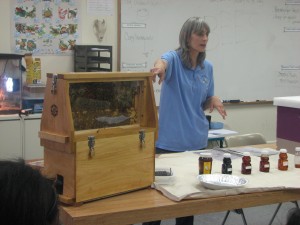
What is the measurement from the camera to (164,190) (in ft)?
6.30

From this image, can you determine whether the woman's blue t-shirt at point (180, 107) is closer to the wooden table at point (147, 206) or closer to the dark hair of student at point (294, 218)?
the wooden table at point (147, 206)

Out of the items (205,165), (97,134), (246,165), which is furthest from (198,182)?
(97,134)

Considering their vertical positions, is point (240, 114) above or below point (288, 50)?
below

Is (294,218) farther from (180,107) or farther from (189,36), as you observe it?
(189,36)

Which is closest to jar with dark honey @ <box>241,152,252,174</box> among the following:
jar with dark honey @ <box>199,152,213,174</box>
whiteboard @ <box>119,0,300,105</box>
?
jar with dark honey @ <box>199,152,213,174</box>

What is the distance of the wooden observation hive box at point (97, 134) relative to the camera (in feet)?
5.74

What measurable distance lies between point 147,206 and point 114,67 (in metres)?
2.80

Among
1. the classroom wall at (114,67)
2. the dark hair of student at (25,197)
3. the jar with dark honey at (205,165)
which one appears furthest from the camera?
the classroom wall at (114,67)

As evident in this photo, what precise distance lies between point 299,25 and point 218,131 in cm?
183

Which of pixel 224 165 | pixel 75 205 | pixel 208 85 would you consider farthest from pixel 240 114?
pixel 75 205

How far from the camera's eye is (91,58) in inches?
164

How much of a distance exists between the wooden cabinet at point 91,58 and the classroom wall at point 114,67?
15cm

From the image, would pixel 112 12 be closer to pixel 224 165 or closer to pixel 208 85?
pixel 208 85

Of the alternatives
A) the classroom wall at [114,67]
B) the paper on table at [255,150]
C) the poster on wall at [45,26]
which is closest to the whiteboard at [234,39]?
the classroom wall at [114,67]
